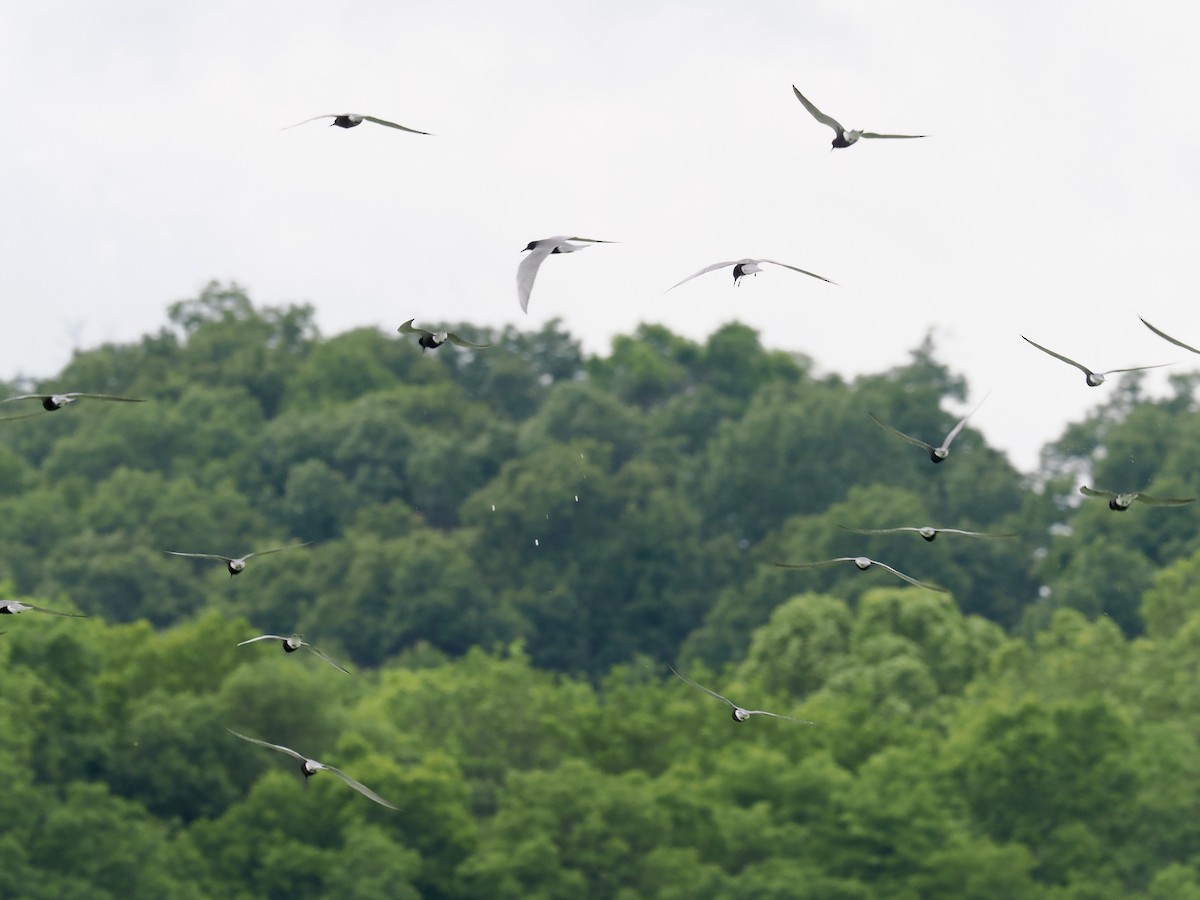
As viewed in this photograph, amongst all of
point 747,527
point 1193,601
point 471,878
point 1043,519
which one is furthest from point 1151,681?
point 747,527

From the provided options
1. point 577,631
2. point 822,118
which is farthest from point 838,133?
point 577,631

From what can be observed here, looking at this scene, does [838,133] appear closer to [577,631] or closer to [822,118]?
[822,118]

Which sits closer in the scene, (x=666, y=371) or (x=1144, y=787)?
(x=1144, y=787)

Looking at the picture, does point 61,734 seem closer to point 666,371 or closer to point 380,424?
point 380,424

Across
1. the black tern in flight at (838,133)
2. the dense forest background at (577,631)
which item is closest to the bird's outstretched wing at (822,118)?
the black tern in flight at (838,133)

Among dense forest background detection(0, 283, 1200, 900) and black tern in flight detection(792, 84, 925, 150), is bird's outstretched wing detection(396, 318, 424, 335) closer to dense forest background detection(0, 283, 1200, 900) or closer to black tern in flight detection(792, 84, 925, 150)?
black tern in flight detection(792, 84, 925, 150)

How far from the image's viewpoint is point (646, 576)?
129 metres

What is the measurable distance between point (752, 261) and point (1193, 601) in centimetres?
7407

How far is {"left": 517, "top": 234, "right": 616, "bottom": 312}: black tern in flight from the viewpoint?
1791cm

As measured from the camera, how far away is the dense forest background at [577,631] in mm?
65500

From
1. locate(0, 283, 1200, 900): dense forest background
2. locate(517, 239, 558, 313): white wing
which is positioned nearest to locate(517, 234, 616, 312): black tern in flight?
locate(517, 239, 558, 313): white wing

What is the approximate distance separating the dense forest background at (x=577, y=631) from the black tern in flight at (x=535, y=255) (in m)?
43.8

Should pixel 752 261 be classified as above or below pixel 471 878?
above

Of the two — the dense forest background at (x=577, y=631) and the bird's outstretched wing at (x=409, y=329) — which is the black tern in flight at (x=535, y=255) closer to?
the bird's outstretched wing at (x=409, y=329)
